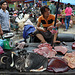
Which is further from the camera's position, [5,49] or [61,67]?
[5,49]

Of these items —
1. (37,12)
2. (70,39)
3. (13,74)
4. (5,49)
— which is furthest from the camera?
(37,12)

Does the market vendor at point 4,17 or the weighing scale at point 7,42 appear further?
the market vendor at point 4,17

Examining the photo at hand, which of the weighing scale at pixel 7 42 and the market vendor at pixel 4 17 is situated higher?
the market vendor at pixel 4 17

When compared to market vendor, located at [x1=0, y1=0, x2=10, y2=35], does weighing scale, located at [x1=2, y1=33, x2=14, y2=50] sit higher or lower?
lower

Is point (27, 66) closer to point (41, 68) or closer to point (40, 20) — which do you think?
point (41, 68)

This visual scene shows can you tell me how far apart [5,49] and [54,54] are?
1.37 m

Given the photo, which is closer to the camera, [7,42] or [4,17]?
[7,42]

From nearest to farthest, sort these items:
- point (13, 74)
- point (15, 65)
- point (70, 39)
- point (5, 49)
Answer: point (13, 74), point (15, 65), point (5, 49), point (70, 39)

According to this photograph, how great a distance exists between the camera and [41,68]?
7.32 feet

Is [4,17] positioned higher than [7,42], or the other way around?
[4,17]

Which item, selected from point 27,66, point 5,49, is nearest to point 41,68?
point 27,66


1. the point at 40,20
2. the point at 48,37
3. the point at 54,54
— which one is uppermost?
the point at 40,20

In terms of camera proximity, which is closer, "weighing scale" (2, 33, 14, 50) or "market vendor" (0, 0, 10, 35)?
"weighing scale" (2, 33, 14, 50)

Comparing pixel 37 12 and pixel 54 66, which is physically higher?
pixel 37 12
